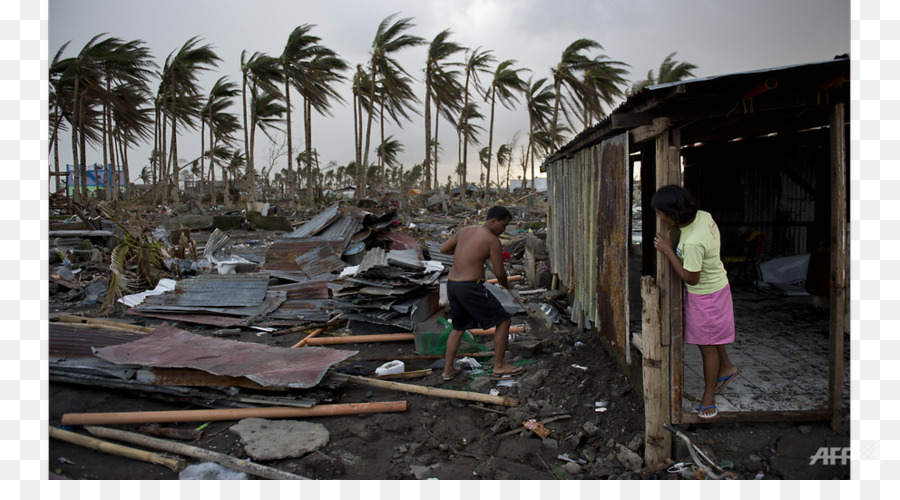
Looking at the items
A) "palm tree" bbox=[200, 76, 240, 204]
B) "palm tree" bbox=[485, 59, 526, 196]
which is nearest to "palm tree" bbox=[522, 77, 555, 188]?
"palm tree" bbox=[485, 59, 526, 196]

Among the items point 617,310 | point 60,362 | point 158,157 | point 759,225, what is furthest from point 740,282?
point 158,157

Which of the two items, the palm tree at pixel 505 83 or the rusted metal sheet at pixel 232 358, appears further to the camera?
the palm tree at pixel 505 83

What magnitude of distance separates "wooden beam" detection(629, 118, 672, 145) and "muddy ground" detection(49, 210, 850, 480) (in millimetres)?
1714

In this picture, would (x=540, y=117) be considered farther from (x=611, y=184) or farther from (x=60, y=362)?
(x=60, y=362)

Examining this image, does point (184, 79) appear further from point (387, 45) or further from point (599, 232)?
point (599, 232)

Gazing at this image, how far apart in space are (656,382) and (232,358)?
3380mm

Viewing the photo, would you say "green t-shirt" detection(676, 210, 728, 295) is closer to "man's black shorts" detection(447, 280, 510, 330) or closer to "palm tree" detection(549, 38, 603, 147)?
"man's black shorts" detection(447, 280, 510, 330)

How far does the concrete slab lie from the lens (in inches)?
126

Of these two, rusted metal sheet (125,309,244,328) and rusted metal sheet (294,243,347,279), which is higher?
rusted metal sheet (294,243,347,279)

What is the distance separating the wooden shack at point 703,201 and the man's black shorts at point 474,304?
1004 millimetres

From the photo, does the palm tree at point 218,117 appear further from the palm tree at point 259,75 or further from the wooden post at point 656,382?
the wooden post at point 656,382

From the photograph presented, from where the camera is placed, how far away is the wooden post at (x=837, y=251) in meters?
2.78

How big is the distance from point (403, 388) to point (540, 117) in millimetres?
23092

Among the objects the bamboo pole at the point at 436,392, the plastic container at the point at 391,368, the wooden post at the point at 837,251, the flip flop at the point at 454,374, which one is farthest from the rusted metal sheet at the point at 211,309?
the wooden post at the point at 837,251
